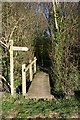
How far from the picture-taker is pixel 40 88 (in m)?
9.42

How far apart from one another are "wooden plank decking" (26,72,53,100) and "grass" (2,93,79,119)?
203mm

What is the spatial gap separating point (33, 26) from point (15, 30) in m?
1.80

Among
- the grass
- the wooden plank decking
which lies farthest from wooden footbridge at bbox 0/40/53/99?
the grass

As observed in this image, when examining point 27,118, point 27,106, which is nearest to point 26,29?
point 27,106

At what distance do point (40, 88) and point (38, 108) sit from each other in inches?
94.8

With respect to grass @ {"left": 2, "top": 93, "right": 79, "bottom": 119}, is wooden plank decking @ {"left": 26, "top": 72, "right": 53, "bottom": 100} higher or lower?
higher

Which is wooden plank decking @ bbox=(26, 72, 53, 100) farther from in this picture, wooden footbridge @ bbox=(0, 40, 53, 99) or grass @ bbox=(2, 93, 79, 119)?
grass @ bbox=(2, 93, 79, 119)

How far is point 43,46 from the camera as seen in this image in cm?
1243

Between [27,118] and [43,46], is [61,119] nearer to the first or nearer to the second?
[27,118]

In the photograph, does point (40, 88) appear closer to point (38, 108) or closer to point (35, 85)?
point (35, 85)

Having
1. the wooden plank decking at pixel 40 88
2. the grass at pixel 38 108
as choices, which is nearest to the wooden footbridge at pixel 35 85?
the wooden plank decking at pixel 40 88

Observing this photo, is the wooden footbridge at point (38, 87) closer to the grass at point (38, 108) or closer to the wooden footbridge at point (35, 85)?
the wooden footbridge at point (35, 85)

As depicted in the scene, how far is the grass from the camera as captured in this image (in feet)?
21.3

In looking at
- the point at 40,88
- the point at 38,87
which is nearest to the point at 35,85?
the point at 38,87
